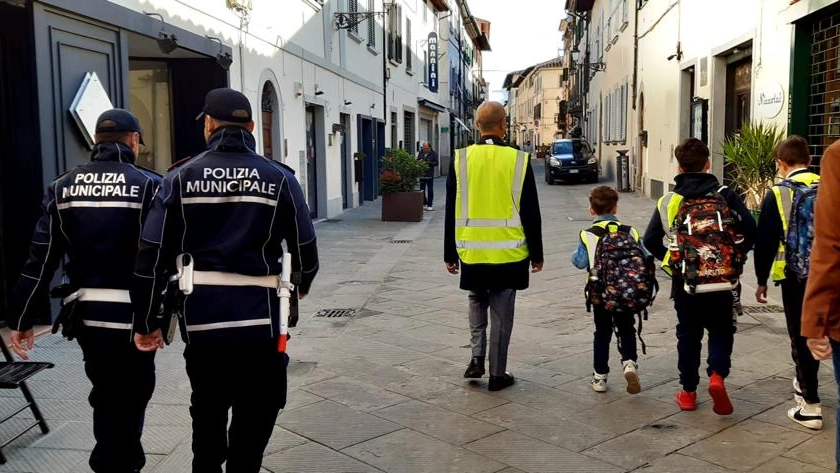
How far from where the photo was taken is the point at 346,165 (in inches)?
759

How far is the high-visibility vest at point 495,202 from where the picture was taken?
16.3 feet

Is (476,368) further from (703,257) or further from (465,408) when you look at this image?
(703,257)

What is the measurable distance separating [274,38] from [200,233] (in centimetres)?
1028

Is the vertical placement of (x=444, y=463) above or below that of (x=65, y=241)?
below

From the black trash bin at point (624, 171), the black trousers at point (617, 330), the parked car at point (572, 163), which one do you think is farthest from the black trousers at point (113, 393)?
the parked car at point (572, 163)

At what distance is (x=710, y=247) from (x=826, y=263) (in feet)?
6.22

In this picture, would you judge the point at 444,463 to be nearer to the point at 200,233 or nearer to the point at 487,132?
the point at 200,233

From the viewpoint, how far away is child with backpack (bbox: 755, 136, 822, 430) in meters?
4.23

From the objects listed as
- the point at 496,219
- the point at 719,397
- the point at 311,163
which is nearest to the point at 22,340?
the point at 496,219

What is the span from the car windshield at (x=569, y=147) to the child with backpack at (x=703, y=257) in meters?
25.5

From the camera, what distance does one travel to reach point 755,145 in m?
9.38

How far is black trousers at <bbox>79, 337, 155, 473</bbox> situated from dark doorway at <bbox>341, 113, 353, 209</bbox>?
15.2m

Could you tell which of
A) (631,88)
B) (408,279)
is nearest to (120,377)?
(408,279)

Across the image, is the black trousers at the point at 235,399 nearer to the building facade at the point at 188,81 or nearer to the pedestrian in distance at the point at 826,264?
the pedestrian in distance at the point at 826,264
